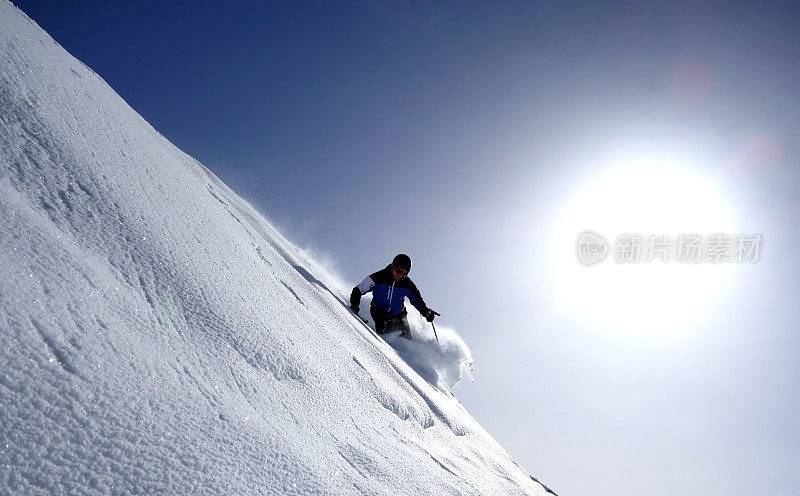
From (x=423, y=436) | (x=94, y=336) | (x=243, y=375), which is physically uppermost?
(x=423, y=436)

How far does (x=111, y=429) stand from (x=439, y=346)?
563 centimetres

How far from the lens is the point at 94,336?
1.06 metres

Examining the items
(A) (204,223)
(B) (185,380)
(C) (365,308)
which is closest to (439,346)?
(C) (365,308)

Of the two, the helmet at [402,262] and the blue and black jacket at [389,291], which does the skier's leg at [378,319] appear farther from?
the helmet at [402,262]

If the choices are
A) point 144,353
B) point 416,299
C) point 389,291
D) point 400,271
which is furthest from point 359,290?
point 144,353

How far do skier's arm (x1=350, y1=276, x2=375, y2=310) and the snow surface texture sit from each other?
3523mm

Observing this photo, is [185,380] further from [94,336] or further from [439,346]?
[439,346]

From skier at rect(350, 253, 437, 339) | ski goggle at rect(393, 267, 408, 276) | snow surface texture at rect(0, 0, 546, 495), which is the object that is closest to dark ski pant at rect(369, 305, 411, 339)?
skier at rect(350, 253, 437, 339)

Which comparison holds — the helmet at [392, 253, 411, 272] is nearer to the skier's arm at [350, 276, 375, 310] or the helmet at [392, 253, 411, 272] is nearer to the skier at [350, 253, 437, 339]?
the skier at [350, 253, 437, 339]

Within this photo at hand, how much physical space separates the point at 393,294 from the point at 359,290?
67 cm

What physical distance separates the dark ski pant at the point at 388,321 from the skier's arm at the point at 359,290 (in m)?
0.40

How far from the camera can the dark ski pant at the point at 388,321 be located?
6.60 meters

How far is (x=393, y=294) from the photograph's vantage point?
689cm

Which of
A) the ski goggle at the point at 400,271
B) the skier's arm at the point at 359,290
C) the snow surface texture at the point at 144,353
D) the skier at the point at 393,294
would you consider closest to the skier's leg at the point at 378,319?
the skier at the point at 393,294
